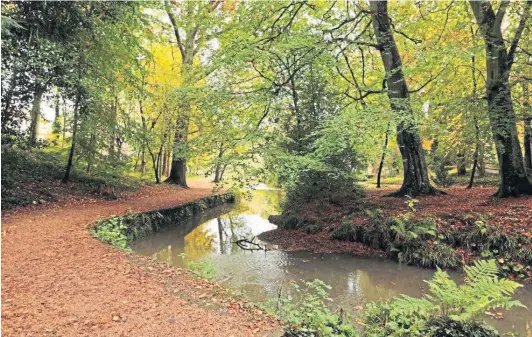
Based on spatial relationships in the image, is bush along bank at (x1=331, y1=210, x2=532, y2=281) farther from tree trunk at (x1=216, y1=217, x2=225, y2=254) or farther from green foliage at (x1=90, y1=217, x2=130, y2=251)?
green foliage at (x1=90, y1=217, x2=130, y2=251)

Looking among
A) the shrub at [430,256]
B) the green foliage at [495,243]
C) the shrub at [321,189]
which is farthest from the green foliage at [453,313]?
the shrub at [321,189]

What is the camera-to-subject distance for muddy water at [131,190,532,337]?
5.33 metres

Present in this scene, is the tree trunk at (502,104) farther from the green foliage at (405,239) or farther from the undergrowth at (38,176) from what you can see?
the undergrowth at (38,176)

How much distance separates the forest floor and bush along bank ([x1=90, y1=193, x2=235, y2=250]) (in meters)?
3.38

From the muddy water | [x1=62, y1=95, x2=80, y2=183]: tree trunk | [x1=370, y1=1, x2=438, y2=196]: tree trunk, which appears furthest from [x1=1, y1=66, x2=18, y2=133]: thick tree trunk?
[x1=370, y1=1, x2=438, y2=196]: tree trunk

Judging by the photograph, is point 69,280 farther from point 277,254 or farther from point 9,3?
point 9,3

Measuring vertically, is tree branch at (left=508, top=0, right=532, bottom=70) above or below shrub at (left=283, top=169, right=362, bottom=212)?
above

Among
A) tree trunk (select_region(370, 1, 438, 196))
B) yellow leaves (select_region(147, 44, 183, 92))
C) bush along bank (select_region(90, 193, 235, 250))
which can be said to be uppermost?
yellow leaves (select_region(147, 44, 183, 92))

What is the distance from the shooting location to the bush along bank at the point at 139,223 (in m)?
6.88

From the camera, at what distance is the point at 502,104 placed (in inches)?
338

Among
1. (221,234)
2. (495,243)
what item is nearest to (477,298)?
(495,243)

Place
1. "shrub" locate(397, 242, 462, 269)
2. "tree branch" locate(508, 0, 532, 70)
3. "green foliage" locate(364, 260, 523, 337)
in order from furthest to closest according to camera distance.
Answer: "tree branch" locate(508, 0, 532, 70) < "shrub" locate(397, 242, 462, 269) < "green foliage" locate(364, 260, 523, 337)

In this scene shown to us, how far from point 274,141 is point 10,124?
7.56 metres

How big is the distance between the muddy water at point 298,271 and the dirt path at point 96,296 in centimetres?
165
